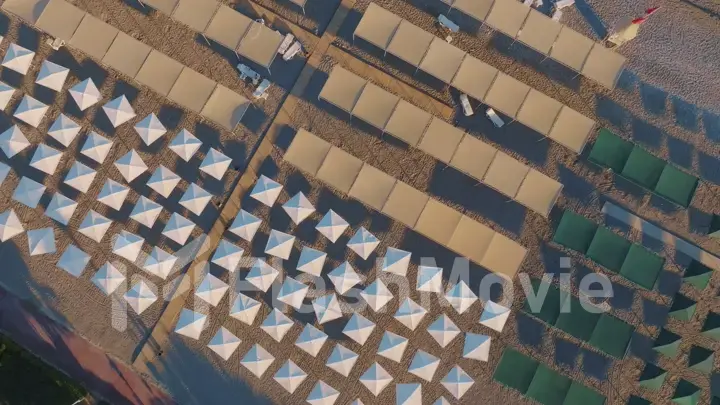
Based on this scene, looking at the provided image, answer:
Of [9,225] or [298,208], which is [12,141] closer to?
[9,225]

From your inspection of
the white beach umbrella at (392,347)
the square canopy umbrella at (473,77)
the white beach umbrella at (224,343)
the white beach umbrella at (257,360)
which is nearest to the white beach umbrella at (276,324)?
the white beach umbrella at (257,360)

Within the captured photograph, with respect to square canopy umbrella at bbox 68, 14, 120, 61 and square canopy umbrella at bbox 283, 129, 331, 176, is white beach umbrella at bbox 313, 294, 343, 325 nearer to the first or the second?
square canopy umbrella at bbox 283, 129, 331, 176

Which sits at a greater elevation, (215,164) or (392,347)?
(215,164)

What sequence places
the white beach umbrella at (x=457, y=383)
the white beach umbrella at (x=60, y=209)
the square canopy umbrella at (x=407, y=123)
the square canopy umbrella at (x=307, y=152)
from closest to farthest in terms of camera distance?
1. the square canopy umbrella at (x=407, y=123)
2. the square canopy umbrella at (x=307, y=152)
3. the white beach umbrella at (x=457, y=383)
4. the white beach umbrella at (x=60, y=209)

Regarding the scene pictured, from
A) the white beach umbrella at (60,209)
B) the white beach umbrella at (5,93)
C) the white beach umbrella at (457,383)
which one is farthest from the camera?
the white beach umbrella at (5,93)

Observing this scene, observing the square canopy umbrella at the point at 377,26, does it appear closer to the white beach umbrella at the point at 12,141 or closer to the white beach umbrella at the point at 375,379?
the white beach umbrella at the point at 375,379

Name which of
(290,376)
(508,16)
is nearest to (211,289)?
(290,376)
